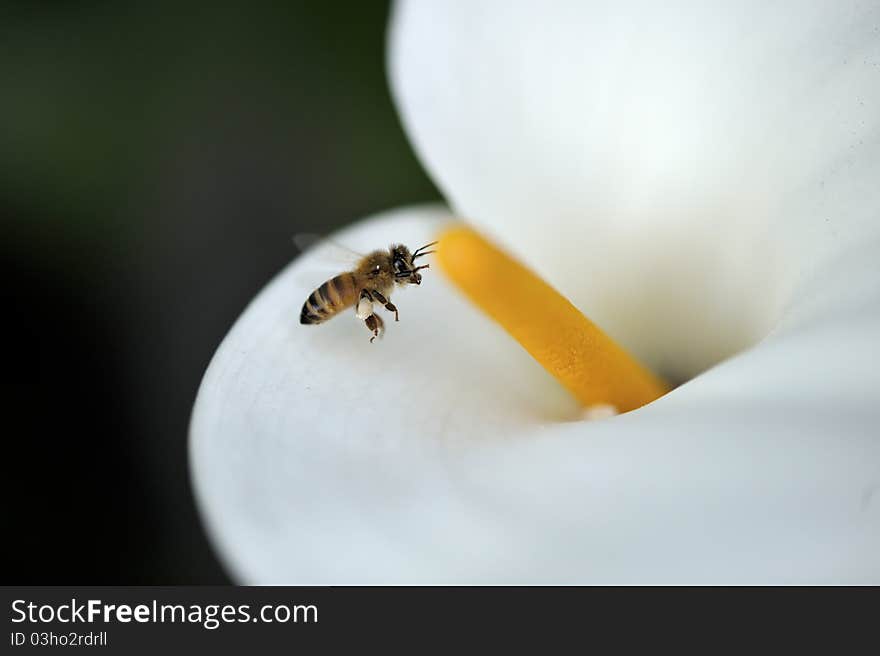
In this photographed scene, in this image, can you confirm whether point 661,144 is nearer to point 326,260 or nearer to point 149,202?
point 326,260

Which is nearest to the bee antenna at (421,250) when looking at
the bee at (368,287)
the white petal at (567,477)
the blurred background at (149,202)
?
the bee at (368,287)

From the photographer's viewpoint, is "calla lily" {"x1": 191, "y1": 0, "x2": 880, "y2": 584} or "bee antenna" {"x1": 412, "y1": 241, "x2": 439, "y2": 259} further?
"bee antenna" {"x1": 412, "y1": 241, "x2": 439, "y2": 259}

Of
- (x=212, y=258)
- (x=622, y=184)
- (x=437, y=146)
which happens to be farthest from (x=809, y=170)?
(x=212, y=258)

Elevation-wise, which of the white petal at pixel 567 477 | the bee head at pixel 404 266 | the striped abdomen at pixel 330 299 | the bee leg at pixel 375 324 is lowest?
the white petal at pixel 567 477

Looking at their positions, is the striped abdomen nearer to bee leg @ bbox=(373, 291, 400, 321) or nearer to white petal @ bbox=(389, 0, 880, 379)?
bee leg @ bbox=(373, 291, 400, 321)

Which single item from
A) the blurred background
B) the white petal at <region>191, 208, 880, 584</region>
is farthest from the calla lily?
the blurred background

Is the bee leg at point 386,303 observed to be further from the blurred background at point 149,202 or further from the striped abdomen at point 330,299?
the blurred background at point 149,202

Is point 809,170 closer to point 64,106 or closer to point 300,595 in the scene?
point 300,595

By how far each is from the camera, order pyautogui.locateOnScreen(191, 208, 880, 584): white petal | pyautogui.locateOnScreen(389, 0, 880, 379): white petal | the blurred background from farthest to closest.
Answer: the blurred background
pyautogui.locateOnScreen(389, 0, 880, 379): white petal
pyautogui.locateOnScreen(191, 208, 880, 584): white petal

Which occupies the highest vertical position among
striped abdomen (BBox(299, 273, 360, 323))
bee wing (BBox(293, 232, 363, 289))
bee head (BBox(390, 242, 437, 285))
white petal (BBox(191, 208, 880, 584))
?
bee wing (BBox(293, 232, 363, 289))
